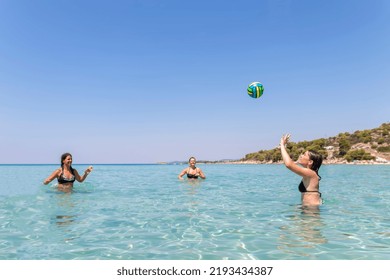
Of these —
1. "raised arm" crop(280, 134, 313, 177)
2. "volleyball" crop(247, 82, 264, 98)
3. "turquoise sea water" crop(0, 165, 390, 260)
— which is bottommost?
"turquoise sea water" crop(0, 165, 390, 260)

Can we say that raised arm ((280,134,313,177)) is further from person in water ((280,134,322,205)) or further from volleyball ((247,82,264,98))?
volleyball ((247,82,264,98))

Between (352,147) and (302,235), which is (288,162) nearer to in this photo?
(302,235)

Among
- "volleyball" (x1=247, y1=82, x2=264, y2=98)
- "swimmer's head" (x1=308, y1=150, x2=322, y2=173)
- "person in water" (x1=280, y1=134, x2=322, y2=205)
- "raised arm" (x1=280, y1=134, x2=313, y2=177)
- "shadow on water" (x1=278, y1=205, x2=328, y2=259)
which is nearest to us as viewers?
"shadow on water" (x1=278, y1=205, x2=328, y2=259)

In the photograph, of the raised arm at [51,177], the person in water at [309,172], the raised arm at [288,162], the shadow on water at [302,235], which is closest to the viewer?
the shadow on water at [302,235]

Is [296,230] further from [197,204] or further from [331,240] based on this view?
[197,204]

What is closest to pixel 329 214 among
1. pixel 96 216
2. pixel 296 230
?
pixel 296 230

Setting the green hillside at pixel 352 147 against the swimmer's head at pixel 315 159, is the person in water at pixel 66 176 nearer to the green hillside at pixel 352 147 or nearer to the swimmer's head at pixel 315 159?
the swimmer's head at pixel 315 159

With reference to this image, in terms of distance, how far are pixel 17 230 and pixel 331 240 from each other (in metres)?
6.60

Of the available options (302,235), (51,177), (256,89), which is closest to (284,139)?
(302,235)

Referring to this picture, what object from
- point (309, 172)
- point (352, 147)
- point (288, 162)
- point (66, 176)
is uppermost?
point (352, 147)

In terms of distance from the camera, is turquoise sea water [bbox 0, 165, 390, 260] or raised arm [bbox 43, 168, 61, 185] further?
raised arm [bbox 43, 168, 61, 185]

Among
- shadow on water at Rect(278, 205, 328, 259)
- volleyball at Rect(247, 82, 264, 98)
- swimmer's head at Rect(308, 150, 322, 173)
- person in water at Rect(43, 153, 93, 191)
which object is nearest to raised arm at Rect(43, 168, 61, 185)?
person in water at Rect(43, 153, 93, 191)

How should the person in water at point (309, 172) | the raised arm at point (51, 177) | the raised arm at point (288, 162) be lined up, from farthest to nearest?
the raised arm at point (51, 177) < the person in water at point (309, 172) < the raised arm at point (288, 162)

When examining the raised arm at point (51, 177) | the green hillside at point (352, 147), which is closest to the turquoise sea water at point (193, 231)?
the raised arm at point (51, 177)
